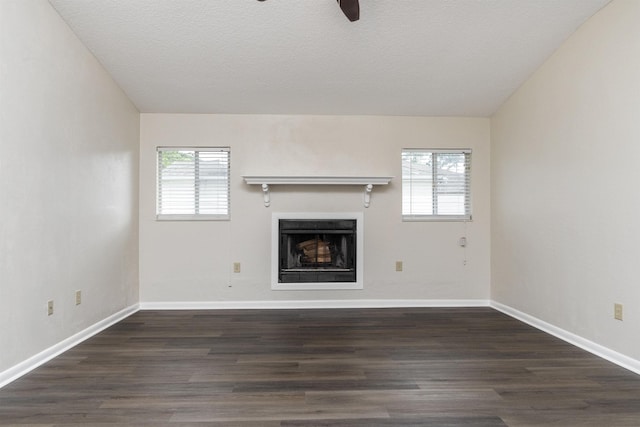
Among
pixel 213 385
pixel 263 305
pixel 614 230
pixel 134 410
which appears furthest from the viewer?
pixel 263 305

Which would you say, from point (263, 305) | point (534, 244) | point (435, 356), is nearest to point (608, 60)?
point (534, 244)

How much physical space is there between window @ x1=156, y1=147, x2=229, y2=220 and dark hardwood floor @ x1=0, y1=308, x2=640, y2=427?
1.33 m

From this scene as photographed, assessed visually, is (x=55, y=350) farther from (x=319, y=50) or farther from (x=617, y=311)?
(x=617, y=311)

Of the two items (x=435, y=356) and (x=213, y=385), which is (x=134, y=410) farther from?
(x=435, y=356)

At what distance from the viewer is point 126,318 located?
3695 mm

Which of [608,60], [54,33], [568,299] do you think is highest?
[54,33]

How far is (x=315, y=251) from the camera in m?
4.29

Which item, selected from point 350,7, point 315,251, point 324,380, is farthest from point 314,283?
point 350,7

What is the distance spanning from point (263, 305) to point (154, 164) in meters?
1.92

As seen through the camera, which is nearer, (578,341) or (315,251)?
(578,341)

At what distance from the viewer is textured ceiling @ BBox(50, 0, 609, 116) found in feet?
9.05

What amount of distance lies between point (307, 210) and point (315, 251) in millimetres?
485

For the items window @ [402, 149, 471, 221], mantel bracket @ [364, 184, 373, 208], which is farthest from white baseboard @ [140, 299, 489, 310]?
mantel bracket @ [364, 184, 373, 208]

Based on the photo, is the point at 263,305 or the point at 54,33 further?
the point at 263,305
